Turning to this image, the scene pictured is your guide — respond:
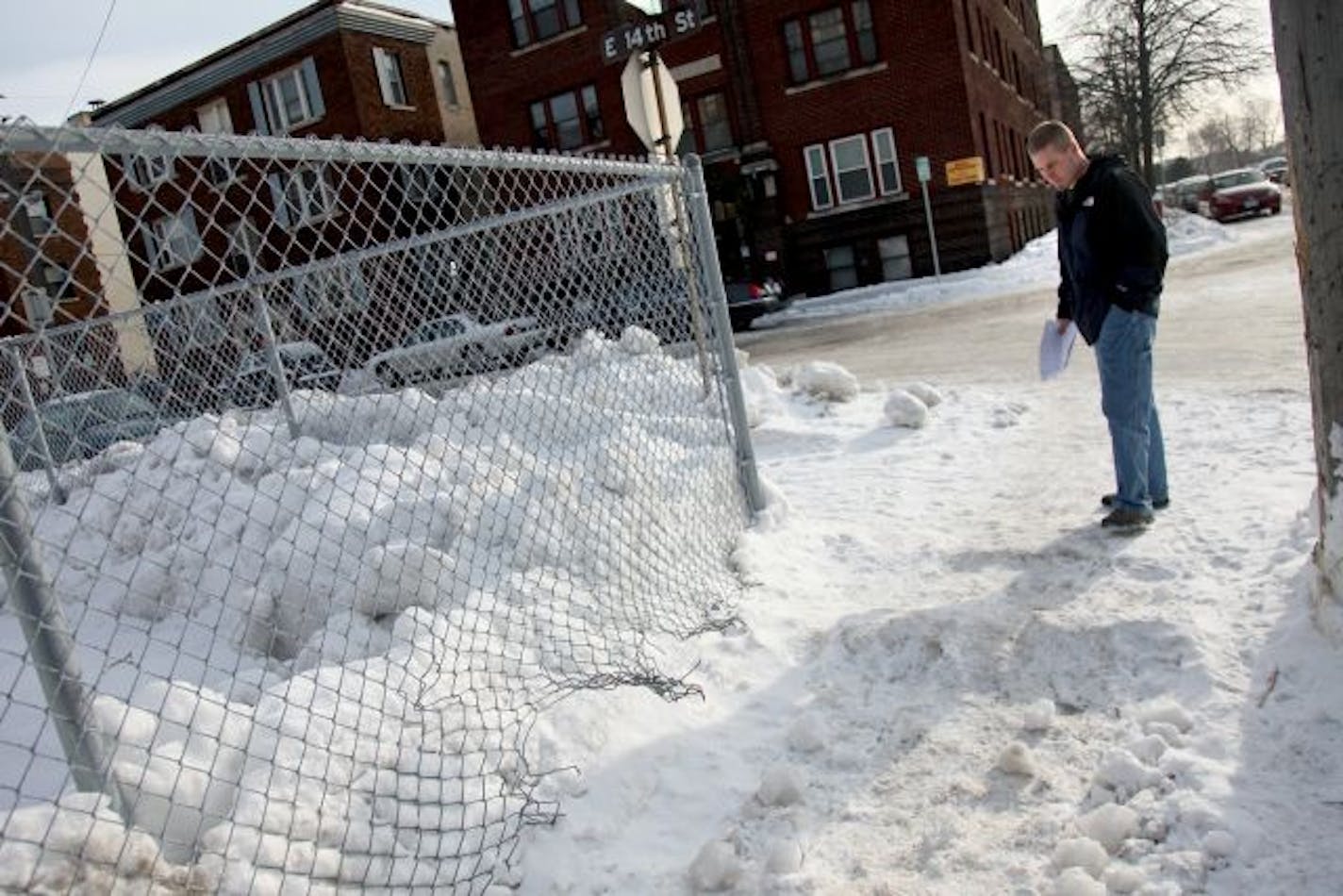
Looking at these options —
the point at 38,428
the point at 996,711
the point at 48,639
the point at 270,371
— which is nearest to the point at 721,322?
the point at 996,711

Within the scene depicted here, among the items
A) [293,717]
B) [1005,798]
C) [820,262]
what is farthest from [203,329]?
[820,262]

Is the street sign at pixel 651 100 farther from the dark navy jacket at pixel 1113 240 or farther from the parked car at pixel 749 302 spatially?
the parked car at pixel 749 302

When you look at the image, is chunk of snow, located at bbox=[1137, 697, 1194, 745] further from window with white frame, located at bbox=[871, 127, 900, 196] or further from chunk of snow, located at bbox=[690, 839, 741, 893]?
window with white frame, located at bbox=[871, 127, 900, 196]

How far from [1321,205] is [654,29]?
21.1 feet

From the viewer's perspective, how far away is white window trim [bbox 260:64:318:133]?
3147cm

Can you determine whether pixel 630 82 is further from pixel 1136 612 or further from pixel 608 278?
pixel 1136 612

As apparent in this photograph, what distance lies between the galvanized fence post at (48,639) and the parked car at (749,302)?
1992 cm

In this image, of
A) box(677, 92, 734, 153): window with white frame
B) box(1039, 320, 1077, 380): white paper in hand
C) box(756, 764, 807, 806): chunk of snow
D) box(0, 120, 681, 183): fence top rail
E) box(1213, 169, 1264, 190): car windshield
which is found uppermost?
box(677, 92, 734, 153): window with white frame

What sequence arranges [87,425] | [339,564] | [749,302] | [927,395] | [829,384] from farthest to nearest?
1. [749,302]
2. [87,425]
3. [829,384]
4. [927,395]
5. [339,564]

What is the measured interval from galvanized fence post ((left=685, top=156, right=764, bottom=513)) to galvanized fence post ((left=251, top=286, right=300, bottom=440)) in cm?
334

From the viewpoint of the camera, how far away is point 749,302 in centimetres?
2206

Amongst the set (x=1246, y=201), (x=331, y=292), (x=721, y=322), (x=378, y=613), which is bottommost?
(x=378, y=613)

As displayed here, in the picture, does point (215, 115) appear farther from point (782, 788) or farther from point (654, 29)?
point (782, 788)

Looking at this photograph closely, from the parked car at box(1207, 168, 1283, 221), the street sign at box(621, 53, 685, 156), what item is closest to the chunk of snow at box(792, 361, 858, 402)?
the street sign at box(621, 53, 685, 156)
